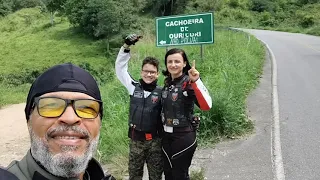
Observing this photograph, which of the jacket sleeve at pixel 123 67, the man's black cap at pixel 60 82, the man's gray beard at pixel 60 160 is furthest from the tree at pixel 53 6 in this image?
the man's gray beard at pixel 60 160

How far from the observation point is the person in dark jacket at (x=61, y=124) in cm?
131

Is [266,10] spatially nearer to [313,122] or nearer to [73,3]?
[73,3]

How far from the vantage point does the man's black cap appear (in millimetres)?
1372

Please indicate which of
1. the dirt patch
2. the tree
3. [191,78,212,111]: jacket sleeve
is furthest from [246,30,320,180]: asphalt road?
the tree

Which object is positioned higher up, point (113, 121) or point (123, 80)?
point (123, 80)

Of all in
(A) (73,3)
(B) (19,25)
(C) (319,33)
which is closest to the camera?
(C) (319,33)

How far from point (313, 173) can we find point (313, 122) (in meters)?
2.14

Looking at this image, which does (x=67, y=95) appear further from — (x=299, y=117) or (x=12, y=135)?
(x=12, y=135)

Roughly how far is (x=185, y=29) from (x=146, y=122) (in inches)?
178

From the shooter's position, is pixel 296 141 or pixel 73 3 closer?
pixel 296 141

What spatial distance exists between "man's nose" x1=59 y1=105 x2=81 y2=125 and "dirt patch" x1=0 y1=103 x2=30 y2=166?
7.98 meters

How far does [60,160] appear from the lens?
131cm

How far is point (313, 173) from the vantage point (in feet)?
13.3

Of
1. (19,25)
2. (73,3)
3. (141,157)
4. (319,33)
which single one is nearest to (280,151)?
(141,157)
